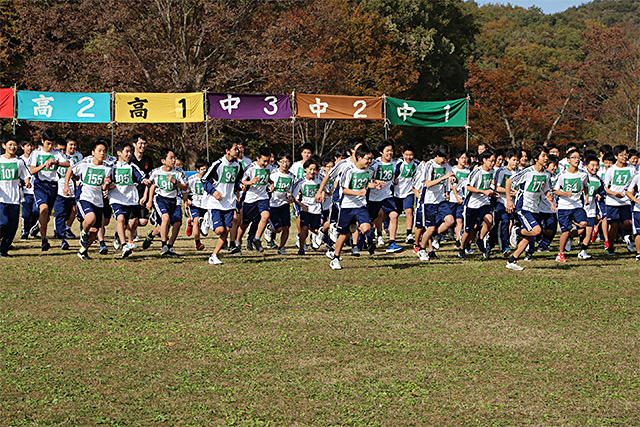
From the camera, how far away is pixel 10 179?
500 inches

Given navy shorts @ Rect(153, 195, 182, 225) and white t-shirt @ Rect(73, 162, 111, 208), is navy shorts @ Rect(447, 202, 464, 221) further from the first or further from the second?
white t-shirt @ Rect(73, 162, 111, 208)

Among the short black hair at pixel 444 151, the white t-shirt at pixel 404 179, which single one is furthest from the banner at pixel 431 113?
the short black hair at pixel 444 151

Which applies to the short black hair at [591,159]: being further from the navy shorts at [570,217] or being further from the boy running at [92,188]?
the boy running at [92,188]

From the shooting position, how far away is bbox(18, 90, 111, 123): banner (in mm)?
19953

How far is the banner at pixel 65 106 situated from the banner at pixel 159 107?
0.52 m

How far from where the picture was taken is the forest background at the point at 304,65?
32.3 m

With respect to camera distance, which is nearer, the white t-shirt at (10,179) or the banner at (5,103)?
the white t-shirt at (10,179)

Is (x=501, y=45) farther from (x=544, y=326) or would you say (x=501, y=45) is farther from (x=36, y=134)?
(x=544, y=326)

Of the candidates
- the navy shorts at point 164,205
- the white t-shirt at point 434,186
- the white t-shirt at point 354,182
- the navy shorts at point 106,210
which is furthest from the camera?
the white t-shirt at point 434,186

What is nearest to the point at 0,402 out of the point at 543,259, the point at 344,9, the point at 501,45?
the point at 543,259

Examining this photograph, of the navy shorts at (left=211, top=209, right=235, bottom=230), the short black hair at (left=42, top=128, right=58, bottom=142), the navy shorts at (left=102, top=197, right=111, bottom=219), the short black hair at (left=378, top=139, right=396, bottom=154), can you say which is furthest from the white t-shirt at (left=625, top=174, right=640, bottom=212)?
the short black hair at (left=42, top=128, right=58, bottom=142)

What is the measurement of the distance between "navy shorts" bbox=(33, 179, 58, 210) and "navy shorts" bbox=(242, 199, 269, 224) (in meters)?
4.07

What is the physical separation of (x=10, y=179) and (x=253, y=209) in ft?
14.0

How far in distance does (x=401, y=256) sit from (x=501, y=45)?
54732 millimetres
